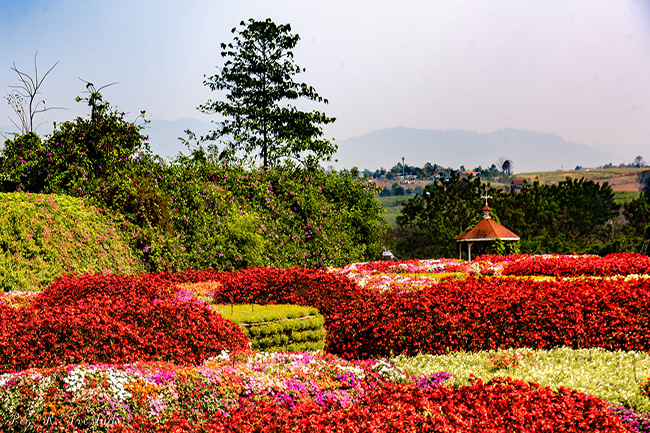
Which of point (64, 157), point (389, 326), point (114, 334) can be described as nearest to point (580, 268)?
point (389, 326)

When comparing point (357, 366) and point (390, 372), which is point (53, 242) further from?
point (390, 372)

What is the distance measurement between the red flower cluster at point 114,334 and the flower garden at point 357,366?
0.01m

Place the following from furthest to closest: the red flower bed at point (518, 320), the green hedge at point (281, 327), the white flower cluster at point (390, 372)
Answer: the green hedge at point (281, 327) → the red flower bed at point (518, 320) → the white flower cluster at point (390, 372)

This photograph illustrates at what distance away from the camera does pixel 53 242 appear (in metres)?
10.3

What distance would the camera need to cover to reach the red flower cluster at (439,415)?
3273 mm

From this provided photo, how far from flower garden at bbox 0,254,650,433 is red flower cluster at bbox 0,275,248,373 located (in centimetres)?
1

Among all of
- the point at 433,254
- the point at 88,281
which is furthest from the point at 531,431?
the point at 433,254

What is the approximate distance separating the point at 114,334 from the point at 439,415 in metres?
3.27

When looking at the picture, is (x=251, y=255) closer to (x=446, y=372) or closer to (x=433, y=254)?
(x=446, y=372)

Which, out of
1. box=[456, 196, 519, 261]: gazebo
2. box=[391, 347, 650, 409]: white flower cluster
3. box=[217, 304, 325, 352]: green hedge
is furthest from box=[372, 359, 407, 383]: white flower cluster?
box=[456, 196, 519, 261]: gazebo

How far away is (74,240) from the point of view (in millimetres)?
10781

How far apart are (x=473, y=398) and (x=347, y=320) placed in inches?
97.9

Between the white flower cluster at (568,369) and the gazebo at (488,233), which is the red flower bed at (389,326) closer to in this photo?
the white flower cluster at (568,369)

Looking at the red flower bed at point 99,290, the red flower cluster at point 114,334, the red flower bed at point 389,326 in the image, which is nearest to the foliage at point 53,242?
the red flower bed at point 99,290
